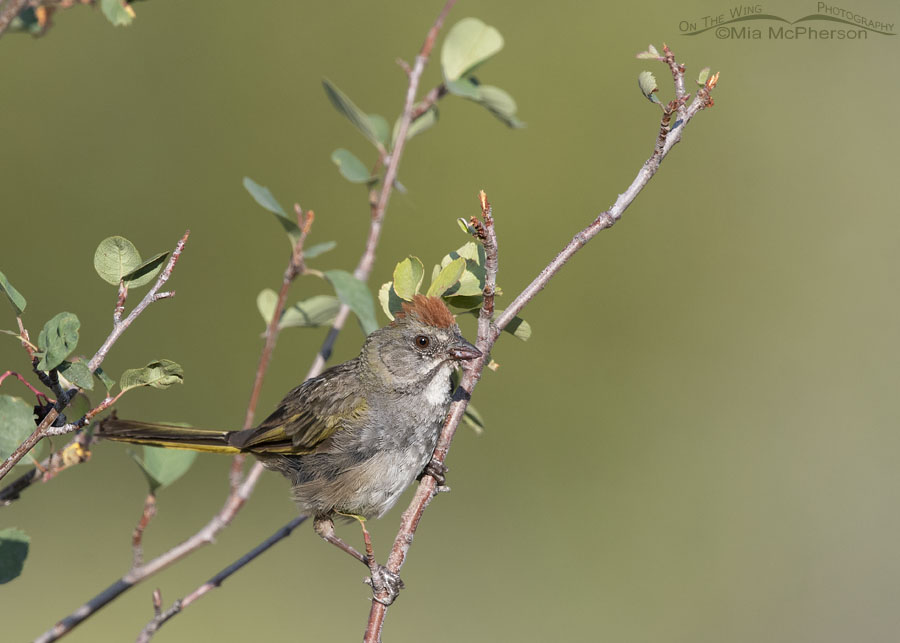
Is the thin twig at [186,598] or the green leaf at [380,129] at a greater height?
the green leaf at [380,129]

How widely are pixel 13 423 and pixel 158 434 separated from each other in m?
0.86

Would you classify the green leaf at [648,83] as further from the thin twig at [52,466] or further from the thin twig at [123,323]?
the thin twig at [52,466]

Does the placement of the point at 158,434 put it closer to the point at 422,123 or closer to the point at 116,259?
the point at 116,259

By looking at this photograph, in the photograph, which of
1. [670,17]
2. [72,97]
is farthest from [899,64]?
[72,97]

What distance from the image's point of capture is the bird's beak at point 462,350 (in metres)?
3.54

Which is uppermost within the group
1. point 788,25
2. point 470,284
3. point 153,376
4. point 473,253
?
point 788,25

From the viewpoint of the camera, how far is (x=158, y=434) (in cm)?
327

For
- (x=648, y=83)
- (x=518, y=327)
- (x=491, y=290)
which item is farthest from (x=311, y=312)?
(x=648, y=83)

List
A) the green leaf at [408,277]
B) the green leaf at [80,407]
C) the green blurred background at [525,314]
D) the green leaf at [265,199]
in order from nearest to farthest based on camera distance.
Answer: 1. the green leaf at [80,407]
2. the green leaf at [408,277]
3. the green leaf at [265,199]
4. the green blurred background at [525,314]

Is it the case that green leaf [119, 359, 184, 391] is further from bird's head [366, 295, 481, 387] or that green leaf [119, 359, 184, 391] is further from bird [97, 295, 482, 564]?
bird's head [366, 295, 481, 387]

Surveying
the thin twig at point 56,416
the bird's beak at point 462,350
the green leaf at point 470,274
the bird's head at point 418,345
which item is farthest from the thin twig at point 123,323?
the bird's beak at point 462,350

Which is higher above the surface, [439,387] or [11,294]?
[439,387]

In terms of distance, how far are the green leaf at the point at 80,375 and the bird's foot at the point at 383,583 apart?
1033 mm

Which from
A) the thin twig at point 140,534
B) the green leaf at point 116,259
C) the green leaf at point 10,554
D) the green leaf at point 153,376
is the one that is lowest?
the green leaf at point 10,554
